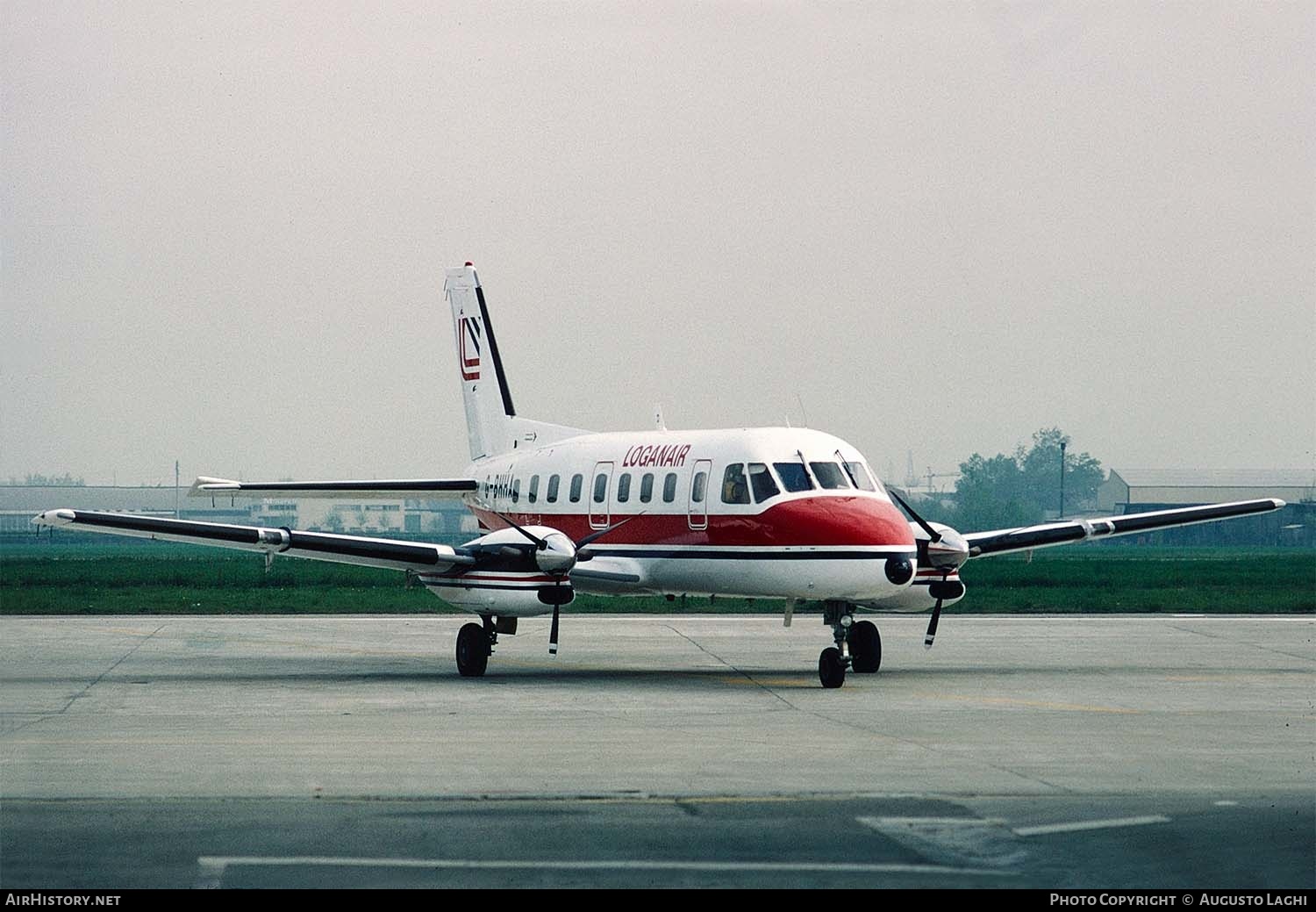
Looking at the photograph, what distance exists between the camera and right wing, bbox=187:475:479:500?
1082 inches

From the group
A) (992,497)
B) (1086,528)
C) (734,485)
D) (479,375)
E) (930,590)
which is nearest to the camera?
(734,485)

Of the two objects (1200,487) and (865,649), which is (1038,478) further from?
(865,649)

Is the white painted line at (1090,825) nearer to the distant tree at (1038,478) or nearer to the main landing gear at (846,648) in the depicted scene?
the main landing gear at (846,648)

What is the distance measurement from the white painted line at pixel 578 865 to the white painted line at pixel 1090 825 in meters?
1.42

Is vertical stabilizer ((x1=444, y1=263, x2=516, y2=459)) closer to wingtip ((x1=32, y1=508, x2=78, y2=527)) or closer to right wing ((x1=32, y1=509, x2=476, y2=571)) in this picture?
right wing ((x1=32, y1=509, x2=476, y2=571))

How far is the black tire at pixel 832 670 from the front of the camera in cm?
2102

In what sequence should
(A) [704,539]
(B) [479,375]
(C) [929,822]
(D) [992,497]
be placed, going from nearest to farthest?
1. (C) [929,822]
2. (A) [704,539]
3. (B) [479,375]
4. (D) [992,497]

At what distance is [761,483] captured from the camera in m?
22.0

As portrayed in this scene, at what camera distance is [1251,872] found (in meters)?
9.30

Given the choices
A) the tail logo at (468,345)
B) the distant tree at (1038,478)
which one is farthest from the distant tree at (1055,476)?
the tail logo at (468,345)

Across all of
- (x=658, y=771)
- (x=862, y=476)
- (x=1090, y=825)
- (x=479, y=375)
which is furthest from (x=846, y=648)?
(x=479, y=375)

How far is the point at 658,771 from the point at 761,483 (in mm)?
8673
